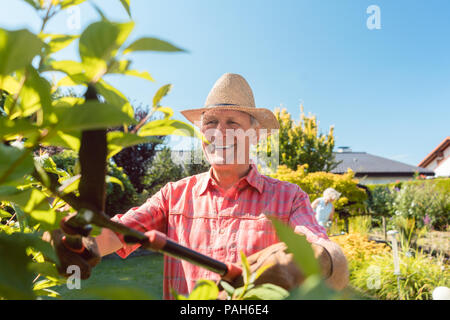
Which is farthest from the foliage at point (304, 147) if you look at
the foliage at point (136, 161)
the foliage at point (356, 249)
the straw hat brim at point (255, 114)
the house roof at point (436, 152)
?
the house roof at point (436, 152)

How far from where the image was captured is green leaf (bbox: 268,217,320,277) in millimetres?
263

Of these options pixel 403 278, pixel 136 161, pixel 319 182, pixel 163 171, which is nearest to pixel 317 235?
pixel 403 278

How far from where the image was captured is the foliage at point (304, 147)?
640 inches

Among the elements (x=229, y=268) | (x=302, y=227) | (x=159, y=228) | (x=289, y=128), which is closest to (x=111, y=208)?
(x=159, y=228)

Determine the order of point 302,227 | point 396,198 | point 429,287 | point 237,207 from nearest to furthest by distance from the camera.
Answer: point 302,227, point 237,207, point 429,287, point 396,198

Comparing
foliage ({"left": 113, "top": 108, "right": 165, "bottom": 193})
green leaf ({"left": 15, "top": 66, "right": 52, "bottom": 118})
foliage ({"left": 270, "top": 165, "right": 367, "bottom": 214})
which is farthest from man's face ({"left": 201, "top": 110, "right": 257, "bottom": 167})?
foliage ({"left": 113, "top": 108, "right": 165, "bottom": 193})

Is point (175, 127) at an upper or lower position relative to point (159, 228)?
upper

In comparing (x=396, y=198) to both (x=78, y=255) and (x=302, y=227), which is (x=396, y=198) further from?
(x=78, y=255)

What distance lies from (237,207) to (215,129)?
50 cm

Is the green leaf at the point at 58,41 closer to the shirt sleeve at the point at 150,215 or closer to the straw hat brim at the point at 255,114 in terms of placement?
the shirt sleeve at the point at 150,215

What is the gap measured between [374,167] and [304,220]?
38258 mm

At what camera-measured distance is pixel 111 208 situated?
29.5 ft

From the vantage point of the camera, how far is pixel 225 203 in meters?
1.85

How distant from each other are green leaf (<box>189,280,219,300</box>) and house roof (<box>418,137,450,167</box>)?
133ft
